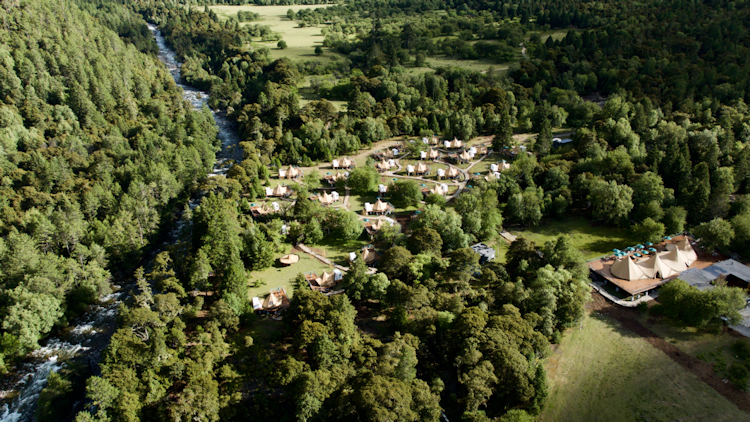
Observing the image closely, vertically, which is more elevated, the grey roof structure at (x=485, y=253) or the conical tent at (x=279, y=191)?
the grey roof structure at (x=485, y=253)

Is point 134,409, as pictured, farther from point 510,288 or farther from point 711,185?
point 711,185

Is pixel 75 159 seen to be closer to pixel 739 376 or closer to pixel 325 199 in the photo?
pixel 325 199

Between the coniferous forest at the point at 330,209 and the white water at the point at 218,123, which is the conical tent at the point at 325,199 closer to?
the coniferous forest at the point at 330,209

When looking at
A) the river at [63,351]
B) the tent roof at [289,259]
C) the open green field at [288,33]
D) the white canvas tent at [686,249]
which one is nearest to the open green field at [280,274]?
the tent roof at [289,259]

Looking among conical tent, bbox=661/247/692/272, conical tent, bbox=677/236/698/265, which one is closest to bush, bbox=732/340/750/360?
conical tent, bbox=661/247/692/272

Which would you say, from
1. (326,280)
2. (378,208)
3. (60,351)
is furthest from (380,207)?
(60,351)

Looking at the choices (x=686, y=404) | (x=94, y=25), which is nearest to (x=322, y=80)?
(x=94, y=25)

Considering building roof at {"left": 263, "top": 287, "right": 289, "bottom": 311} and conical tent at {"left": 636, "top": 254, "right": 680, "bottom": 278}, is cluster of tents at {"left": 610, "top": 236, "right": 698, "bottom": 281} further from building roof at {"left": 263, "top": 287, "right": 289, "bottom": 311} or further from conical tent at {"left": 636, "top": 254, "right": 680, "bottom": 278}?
building roof at {"left": 263, "top": 287, "right": 289, "bottom": 311}
